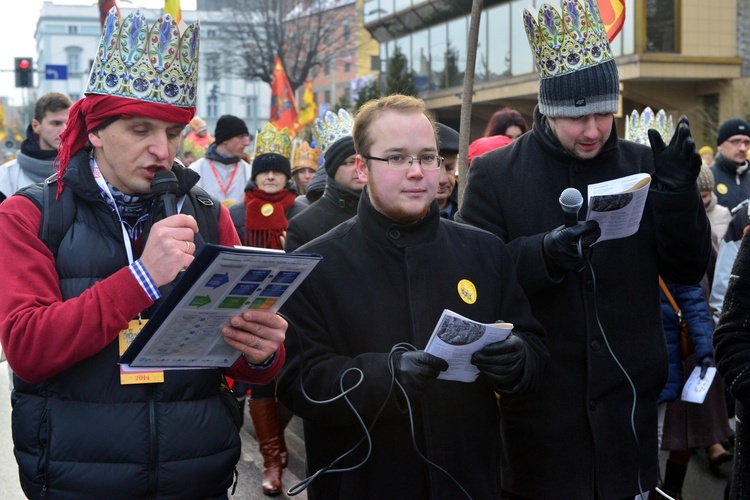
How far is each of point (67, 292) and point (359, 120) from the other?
1.22 meters

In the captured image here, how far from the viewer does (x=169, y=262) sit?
2766 millimetres

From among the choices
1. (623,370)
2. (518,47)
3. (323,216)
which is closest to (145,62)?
(623,370)

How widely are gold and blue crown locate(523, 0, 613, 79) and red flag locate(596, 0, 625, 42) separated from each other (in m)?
1.97

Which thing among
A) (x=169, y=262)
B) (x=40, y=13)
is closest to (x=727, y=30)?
(x=169, y=262)

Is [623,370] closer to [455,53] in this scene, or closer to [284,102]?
[284,102]

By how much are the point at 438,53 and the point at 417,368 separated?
32999 mm

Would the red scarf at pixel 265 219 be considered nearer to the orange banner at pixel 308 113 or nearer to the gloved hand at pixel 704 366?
the gloved hand at pixel 704 366

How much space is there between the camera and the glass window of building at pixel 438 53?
34.5 meters

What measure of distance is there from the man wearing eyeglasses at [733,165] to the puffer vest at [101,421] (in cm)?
803

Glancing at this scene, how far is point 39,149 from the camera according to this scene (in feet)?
23.7

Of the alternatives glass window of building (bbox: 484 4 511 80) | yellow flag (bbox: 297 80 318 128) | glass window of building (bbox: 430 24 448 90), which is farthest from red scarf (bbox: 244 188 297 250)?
glass window of building (bbox: 430 24 448 90)

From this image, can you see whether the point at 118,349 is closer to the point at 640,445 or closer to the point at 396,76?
the point at 640,445

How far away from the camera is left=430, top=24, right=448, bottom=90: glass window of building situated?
34.5 metres

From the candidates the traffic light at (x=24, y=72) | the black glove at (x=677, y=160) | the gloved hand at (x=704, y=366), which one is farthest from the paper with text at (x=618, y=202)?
the traffic light at (x=24, y=72)
